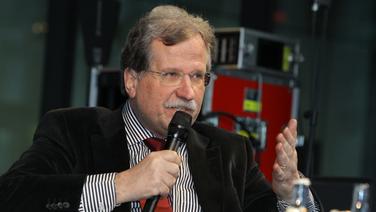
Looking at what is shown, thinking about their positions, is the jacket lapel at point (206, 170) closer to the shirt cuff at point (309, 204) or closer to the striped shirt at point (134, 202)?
the striped shirt at point (134, 202)

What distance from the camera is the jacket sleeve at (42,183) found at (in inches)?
123

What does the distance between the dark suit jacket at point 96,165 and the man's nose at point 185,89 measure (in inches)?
10.4

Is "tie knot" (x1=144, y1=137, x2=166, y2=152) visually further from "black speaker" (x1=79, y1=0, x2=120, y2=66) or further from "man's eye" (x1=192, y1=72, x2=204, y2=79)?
"black speaker" (x1=79, y1=0, x2=120, y2=66)

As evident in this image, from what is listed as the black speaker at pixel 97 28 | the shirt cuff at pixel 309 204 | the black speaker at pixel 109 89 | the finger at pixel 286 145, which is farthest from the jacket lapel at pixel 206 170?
the black speaker at pixel 97 28

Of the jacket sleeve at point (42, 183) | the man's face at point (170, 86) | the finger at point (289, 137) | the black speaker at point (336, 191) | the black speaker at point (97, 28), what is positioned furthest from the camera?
the black speaker at point (97, 28)

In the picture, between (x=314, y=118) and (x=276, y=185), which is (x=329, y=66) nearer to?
(x=314, y=118)

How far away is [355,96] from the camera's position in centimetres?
910

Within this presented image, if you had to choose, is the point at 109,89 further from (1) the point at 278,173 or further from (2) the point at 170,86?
(1) the point at 278,173

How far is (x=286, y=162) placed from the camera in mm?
3260

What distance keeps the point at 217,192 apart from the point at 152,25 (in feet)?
2.04

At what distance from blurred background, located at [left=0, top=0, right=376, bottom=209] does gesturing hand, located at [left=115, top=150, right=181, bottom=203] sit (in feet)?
7.71

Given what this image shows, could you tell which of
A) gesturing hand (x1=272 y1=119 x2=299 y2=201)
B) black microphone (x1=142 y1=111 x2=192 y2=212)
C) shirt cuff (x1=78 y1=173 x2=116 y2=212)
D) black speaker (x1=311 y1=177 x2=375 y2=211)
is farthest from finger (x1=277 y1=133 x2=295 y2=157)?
shirt cuff (x1=78 y1=173 x2=116 y2=212)

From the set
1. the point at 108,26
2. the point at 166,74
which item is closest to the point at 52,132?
the point at 166,74

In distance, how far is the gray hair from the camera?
3381mm
